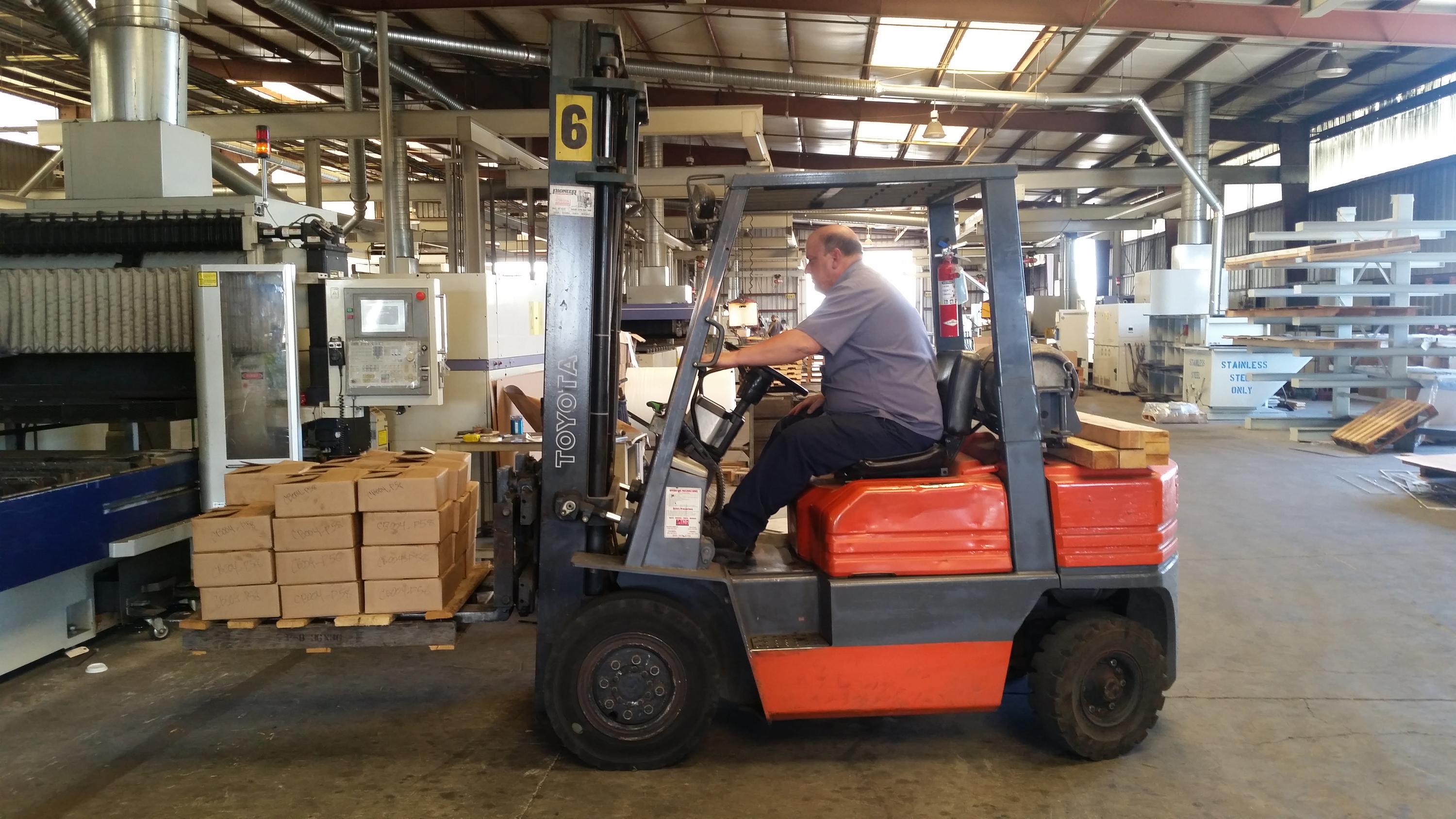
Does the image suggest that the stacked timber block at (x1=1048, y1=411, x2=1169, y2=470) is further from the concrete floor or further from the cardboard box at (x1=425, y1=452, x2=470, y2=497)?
the cardboard box at (x1=425, y1=452, x2=470, y2=497)

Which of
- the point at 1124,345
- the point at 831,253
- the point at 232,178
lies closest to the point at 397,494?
the point at 831,253

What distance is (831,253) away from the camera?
3.73m

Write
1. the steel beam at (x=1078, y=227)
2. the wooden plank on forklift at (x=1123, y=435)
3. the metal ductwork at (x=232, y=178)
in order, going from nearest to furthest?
the wooden plank on forklift at (x=1123, y=435), the metal ductwork at (x=232, y=178), the steel beam at (x=1078, y=227)

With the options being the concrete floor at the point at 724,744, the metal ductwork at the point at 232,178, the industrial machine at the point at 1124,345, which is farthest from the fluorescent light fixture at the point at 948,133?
the concrete floor at the point at 724,744

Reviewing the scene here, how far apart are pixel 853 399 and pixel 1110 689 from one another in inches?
60.6

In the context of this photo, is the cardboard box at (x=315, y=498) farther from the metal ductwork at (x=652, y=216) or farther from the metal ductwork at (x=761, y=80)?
the metal ductwork at (x=652, y=216)

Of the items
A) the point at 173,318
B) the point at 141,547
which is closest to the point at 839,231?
the point at 141,547

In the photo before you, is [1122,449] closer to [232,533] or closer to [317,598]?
[317,598]

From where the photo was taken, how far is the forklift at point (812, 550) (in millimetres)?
3471

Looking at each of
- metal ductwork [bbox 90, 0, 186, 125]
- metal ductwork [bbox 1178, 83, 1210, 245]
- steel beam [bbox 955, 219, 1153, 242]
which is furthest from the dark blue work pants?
steel beam [bbox 955, 219, 1153, 242]

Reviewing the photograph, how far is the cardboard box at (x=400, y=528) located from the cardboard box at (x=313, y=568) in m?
0.12

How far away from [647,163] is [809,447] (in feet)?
39.1

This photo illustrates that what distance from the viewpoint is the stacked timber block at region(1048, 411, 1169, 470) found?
139 inches

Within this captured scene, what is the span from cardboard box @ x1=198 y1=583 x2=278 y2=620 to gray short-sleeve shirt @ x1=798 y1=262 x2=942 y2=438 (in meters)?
2.41
